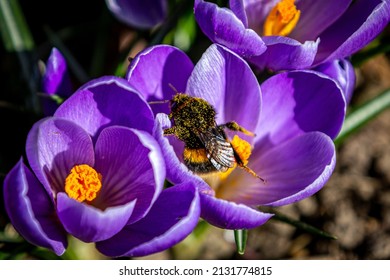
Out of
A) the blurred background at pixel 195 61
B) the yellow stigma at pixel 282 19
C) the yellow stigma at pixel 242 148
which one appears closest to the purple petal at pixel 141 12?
the blurred background at pixel 195 61

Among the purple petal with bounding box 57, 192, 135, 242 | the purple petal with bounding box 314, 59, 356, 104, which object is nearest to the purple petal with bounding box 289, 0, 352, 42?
the purple petal with bounding box 314, 59, 356, 104

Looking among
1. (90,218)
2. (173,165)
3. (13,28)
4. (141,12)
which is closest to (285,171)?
(173,165)

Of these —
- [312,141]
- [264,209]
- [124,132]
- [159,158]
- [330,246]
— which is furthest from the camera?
[330,246]

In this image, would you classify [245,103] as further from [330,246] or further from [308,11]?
[330,246]

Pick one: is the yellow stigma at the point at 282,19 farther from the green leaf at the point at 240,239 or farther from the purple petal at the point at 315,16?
the green leaf at the point at 240,239

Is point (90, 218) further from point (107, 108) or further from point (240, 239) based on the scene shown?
point (240, 239)
